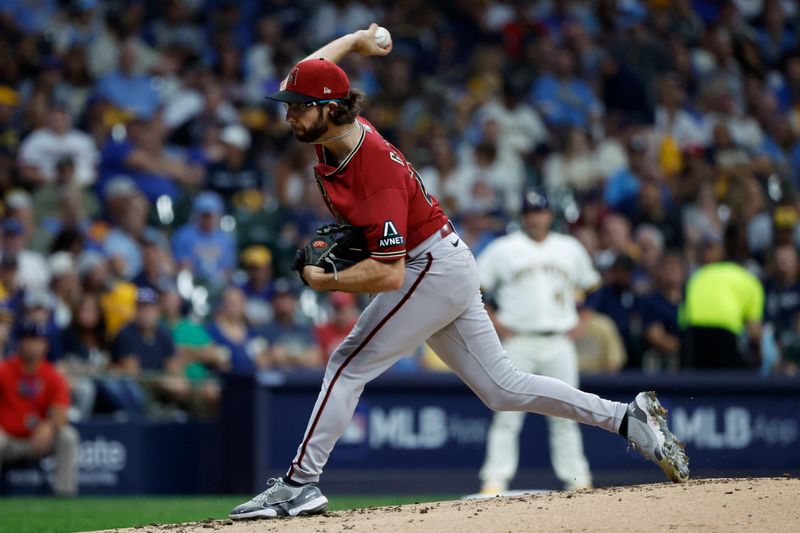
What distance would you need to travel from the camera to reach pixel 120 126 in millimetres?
14727

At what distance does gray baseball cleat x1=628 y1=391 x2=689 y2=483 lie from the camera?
6953 mm

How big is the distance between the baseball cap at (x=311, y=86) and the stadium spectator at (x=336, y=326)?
611 cm

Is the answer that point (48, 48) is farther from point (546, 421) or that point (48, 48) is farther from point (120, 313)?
point (546, 421)

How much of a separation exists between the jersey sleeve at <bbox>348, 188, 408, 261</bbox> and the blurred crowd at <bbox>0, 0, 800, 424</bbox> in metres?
5.69

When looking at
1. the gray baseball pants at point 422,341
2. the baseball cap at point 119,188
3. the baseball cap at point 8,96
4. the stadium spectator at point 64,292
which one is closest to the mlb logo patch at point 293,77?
Result: the gray baseball pants at point 422,341

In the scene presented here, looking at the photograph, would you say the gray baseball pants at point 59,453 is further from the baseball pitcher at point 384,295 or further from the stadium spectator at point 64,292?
the baseball pitcher at point 384,295

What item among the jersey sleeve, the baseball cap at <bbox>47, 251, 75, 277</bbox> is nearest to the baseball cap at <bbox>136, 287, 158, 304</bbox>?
the baseball cap at <bbox>47, 251, 75, 277</bbox>

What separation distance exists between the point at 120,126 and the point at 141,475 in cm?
451

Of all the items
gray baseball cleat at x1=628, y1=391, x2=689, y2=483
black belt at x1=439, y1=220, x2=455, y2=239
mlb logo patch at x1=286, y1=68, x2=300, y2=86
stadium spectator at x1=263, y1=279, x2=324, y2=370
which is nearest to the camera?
mlb logo patch at x1=286, y1=68, x2=300, y2=86

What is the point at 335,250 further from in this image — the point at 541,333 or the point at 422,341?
the point at 541,333

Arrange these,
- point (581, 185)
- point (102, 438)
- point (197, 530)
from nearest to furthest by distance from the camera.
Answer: point (197, 530) → point (102, 438) → point (581, 185)

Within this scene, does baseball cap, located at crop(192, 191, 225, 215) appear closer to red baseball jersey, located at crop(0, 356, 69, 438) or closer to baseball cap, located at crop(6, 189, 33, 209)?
baseball cap, located at crop(6, 189, 33, 209)

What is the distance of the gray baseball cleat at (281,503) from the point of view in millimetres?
6633

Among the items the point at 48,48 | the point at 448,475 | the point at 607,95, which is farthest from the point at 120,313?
the point at 607,95
